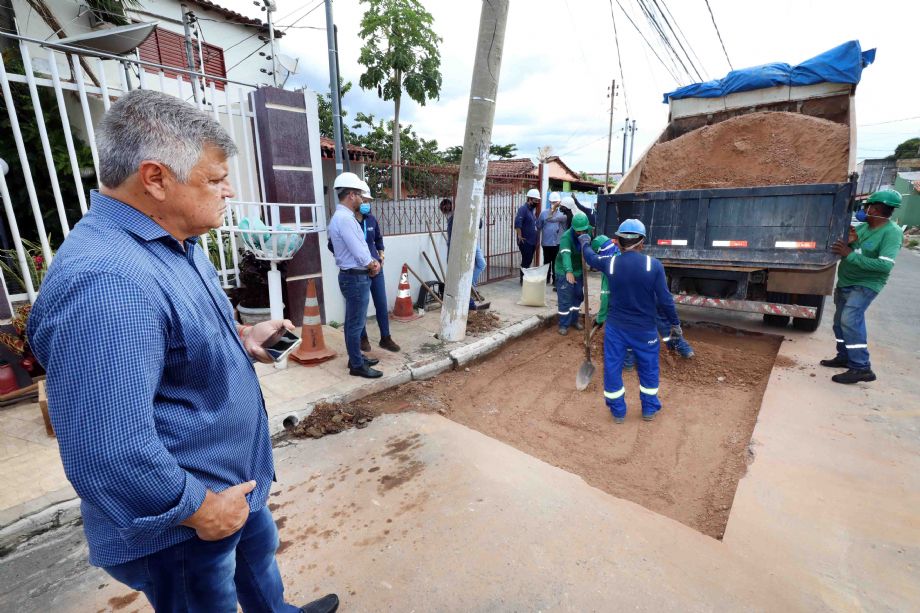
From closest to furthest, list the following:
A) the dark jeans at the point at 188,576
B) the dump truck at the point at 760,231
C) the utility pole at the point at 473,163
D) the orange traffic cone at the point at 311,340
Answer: the dark jeans at the point at 188,576, the orange traffic cone at the point at 311,340, the utility pole at the point at 473,163, the dump truck at the point at 760,231

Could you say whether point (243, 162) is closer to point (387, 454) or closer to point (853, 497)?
point (387, 454)

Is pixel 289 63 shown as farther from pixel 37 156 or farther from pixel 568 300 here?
pixel 568 300

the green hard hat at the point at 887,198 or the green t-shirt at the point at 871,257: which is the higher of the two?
the green hard hat at the point at 887,198

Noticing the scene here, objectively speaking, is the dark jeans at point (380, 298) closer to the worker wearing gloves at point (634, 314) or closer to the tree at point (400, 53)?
the worker wearing gloves at point (634, 314)

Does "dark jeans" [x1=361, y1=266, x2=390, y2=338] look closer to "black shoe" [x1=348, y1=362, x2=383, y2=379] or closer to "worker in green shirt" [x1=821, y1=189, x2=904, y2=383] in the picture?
"black shoe" [x1=348, y1=362, x2=383, y2=379]

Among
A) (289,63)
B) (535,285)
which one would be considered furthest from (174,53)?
(535,285)

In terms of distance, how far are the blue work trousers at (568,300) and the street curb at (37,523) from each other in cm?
525

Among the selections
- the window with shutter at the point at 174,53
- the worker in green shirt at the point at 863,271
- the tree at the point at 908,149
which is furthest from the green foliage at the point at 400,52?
the tree at the point at 908,149

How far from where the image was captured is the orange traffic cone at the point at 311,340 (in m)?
4.47

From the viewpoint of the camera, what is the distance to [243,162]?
17.6 ft

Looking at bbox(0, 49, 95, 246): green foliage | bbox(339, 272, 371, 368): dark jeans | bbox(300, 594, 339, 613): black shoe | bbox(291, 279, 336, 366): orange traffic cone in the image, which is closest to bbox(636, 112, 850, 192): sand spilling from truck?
bbox(339, 272, 371, 368): dark jeans

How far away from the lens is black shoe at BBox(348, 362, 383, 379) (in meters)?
4.23

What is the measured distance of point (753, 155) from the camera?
5855mm

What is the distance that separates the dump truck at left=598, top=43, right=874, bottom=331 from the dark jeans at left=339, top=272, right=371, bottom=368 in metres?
3.60
